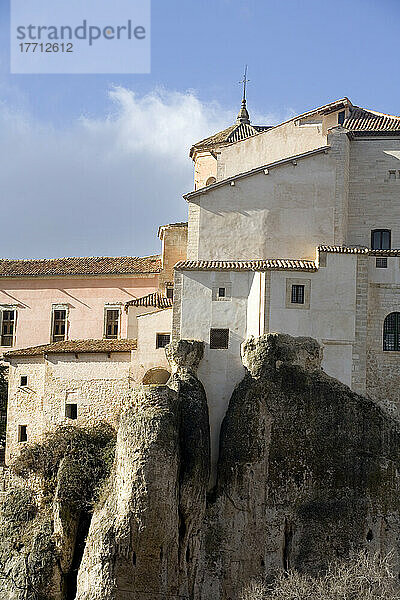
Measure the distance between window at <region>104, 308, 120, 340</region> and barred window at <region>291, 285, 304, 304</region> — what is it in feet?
31.9

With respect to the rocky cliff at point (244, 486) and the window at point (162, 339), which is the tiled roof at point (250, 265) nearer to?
the rocky cliff at point (244, 486)

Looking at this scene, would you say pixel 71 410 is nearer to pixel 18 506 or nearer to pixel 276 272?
pixel 18 506

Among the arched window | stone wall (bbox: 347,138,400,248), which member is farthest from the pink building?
the arched window

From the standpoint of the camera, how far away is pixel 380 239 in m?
40.2

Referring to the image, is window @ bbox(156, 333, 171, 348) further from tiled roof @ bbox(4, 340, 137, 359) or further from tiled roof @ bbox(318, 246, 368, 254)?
tiled roof @ bbox(318, 246, 368, 254)

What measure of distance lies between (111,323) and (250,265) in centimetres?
905

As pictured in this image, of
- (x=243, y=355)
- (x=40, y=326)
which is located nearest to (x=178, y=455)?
(x=243, y=355)

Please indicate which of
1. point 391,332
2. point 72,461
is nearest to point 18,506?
point 72,461

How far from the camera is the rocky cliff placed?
3338cm

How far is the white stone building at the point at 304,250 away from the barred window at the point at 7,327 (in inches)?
396

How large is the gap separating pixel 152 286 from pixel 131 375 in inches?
263

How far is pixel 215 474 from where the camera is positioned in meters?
36.0

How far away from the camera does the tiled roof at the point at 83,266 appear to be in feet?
147

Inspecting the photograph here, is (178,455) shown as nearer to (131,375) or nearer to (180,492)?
(180,492)
